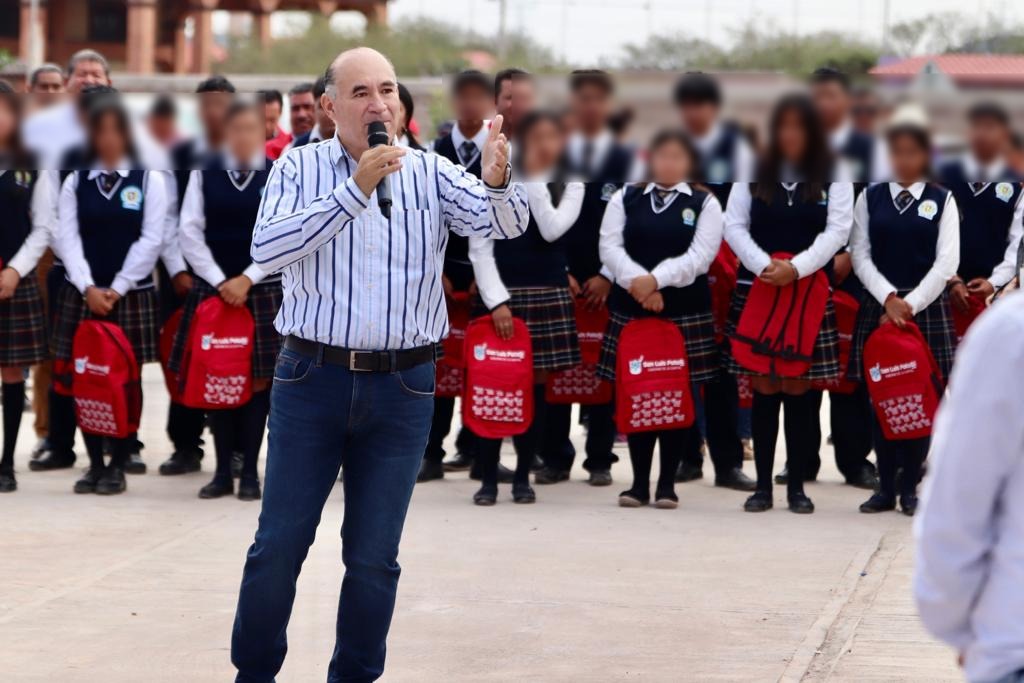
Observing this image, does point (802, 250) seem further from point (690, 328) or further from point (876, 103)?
point (876, 103)

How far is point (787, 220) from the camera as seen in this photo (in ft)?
23.5

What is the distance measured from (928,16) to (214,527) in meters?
3.49

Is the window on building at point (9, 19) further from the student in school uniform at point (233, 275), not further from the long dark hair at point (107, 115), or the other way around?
the long dark hair at point (107, 115)

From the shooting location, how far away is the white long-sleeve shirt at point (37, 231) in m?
7.61

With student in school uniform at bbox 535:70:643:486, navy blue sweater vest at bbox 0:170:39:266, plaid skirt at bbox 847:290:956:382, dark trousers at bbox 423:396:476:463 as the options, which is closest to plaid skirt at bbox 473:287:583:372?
student in school uniform at bbox 535:70:643:486

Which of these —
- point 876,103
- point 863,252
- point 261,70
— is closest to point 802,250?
point 863,252

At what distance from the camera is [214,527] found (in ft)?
22.1

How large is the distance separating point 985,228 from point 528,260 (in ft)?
7.17

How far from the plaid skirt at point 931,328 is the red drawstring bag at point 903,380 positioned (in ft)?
0.32

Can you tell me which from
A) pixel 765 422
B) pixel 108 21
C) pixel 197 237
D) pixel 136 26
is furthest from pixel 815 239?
pixel 108 21

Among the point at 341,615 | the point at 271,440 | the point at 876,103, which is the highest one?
the point at 876,103

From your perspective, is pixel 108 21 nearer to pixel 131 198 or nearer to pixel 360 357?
pixel 131 198

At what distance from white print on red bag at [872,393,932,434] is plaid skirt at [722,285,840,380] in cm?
28

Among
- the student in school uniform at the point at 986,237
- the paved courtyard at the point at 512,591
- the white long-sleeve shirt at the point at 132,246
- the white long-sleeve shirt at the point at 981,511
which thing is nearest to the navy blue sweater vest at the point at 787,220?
the student in school uniform at the point at 986,237
